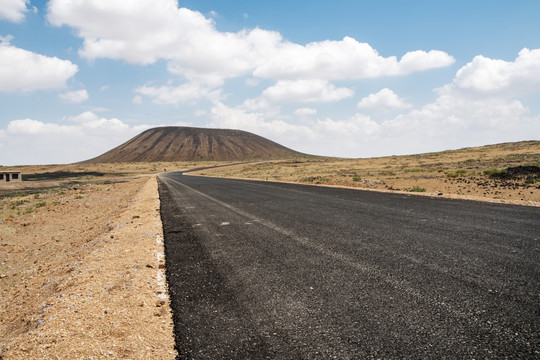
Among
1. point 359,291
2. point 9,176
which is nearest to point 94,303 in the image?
point 359,291

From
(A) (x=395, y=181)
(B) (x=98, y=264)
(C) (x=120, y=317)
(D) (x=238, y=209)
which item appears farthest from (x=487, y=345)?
(A) (x=395, y=181)

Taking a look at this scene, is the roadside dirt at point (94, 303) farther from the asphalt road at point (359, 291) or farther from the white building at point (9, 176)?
the white building at point (9, 176)

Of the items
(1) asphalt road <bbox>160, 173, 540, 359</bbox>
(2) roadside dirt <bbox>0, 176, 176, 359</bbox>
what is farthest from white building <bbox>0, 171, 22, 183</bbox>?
(1) asphalt road <bbox>160, 173, 540, 359</bbox>

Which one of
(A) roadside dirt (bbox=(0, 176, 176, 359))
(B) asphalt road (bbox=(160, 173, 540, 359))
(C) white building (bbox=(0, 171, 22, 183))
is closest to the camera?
(B) asphalt road (bbox=(160, 173, 540, 359))

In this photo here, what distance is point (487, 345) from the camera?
8.86 ft

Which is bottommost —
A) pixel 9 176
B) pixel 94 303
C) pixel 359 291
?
pixel 94 303

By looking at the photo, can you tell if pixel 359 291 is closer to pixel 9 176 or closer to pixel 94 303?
pixel 94 303

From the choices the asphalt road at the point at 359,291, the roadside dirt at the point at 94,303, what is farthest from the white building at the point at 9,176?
the asphalt road at the point at 359,291

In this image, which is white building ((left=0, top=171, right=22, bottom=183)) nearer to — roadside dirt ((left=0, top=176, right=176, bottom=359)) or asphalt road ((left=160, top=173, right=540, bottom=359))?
roadside dirt ((left=0, top=176, right=176, bottom=359))

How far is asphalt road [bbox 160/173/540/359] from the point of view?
2795 millimetres

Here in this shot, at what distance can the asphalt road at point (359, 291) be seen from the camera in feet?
9.17

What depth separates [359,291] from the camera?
12.9 feet

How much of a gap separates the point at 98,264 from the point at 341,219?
648 centimetres

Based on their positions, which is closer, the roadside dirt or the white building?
the roadside dirt
